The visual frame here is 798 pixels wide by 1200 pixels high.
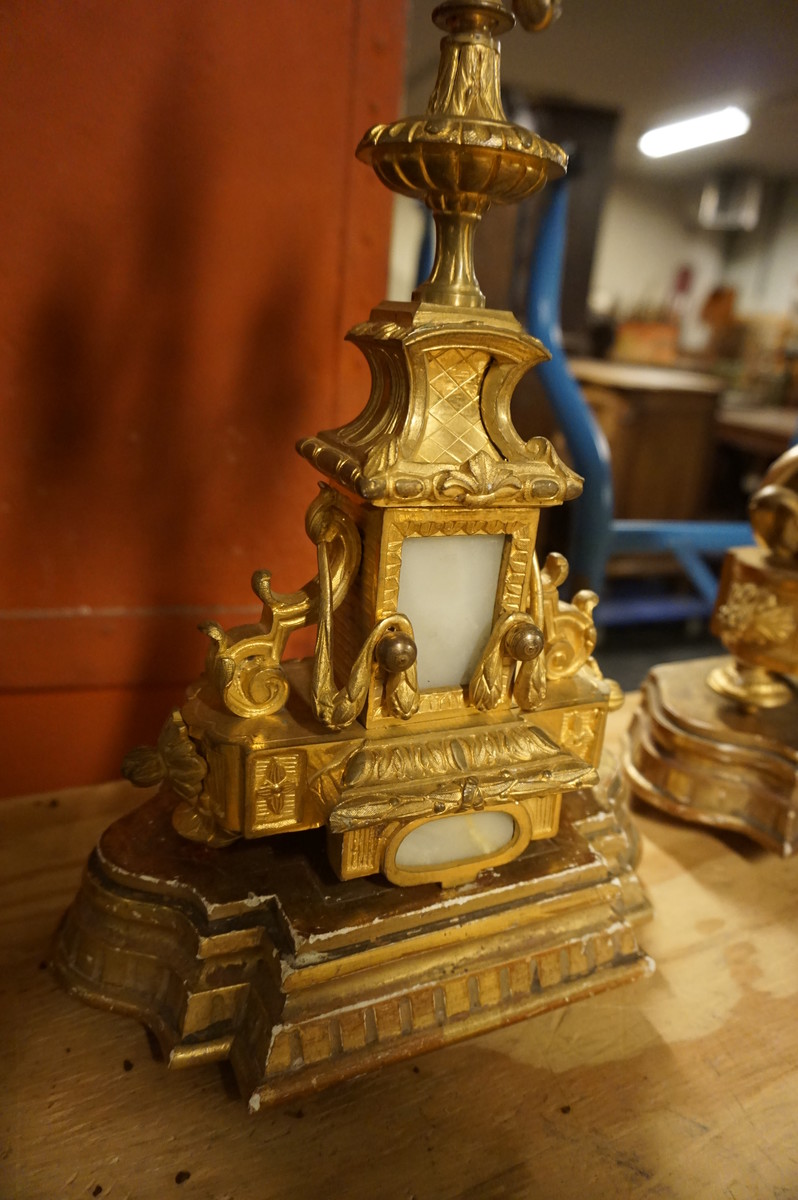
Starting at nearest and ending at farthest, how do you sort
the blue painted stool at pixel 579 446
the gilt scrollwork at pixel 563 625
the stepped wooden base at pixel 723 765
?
the gilt scrollwork at pixel 563 625 < the stepped wooden base at pixel 723 765 < the blue painted stool at pixel 579 446

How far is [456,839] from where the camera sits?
2.93ft

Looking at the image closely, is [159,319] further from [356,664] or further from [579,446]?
[579,446]

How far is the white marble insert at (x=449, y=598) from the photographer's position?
824 mm

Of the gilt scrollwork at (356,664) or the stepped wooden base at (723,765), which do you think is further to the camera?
the stepped wooden base at (723,765)

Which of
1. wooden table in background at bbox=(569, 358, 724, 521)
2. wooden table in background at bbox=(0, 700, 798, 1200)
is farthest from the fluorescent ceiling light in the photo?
wooden table in background at bbox=(0, 700, 798, 1200)

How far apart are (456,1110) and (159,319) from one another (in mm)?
1077

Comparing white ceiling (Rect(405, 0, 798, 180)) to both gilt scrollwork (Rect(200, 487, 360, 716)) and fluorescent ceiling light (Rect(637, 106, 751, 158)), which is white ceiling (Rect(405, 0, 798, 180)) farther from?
gilt scrollwork (Rect(200, 487, 360, 716))

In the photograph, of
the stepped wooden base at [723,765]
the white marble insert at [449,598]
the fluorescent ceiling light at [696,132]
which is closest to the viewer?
the white marble insert at [449,598]

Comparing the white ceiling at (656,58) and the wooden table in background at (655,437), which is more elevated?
the white ceiling at (656,58)

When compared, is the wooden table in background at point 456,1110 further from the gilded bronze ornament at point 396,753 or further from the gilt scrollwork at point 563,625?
the gilt scrollwork at point 563,625

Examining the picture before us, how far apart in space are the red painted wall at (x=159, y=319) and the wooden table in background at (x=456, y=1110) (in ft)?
1.33

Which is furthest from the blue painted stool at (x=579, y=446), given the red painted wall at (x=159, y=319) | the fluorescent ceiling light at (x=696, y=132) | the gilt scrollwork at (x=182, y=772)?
the fluorescent ceiling light at (x=696, y=132)

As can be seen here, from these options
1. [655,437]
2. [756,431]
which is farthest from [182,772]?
[756,431]

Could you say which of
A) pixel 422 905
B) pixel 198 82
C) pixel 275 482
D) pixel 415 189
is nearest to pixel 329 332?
pixel 275 482
